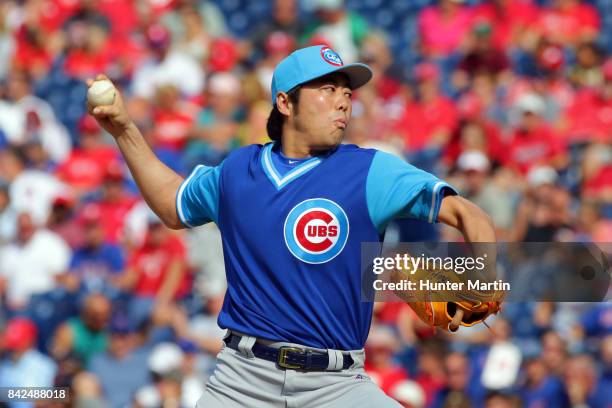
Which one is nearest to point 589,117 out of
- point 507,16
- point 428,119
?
point 428,119

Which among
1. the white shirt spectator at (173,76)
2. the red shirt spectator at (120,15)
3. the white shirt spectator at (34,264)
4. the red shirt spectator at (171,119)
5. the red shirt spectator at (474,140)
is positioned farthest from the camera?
the red shirt spectator at (120,15)

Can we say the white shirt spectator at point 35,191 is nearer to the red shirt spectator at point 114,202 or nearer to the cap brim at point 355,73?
the red shirt spectator at point 114,202

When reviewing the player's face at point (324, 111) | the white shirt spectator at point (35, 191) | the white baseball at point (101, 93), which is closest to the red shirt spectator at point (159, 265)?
the white shirt spectator at point (35, 191)

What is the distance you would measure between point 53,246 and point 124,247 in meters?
0.63

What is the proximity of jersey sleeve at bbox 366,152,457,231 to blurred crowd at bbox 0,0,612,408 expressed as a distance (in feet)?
12.4

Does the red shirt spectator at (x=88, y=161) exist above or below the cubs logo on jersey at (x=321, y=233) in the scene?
above

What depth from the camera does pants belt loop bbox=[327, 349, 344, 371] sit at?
4.08 metres

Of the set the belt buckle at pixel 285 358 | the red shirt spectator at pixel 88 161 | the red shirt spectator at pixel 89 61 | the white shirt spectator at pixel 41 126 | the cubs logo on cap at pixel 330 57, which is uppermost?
the red shirt spectator at pixel 89 61

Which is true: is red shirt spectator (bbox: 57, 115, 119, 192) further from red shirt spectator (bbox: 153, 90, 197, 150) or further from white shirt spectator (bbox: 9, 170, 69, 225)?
red shirt spectator (bbox: 153, 90, 197, 150)

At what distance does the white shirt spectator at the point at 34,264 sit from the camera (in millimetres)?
9867

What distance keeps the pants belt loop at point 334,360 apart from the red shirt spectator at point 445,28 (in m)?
7.96

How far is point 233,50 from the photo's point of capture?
12.1 m

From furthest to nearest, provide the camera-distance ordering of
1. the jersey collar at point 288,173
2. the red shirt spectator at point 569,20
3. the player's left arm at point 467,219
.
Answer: the red shirt spectator at point 569,20 < the jersey collar at point 288,173 < the player's left arm at point 467,219

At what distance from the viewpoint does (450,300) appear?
4.06 meters
